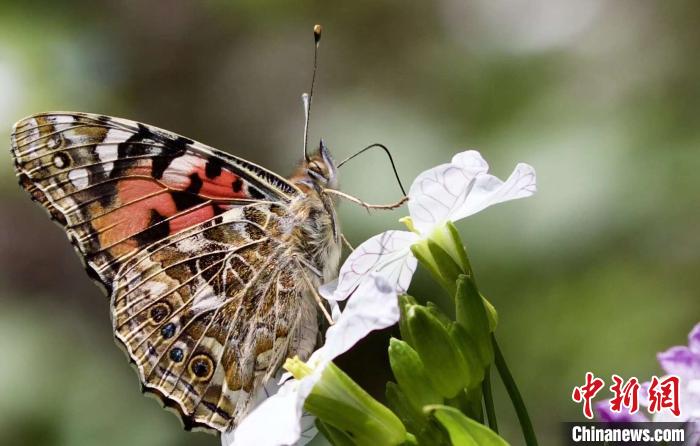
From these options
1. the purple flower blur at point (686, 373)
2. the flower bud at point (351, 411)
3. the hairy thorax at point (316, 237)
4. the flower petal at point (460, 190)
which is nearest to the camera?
the purple flower blur at point (686, 373)

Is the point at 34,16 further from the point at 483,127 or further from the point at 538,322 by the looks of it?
the point at 538,322

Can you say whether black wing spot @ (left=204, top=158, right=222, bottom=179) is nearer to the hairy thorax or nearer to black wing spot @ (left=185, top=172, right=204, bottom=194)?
black wing spot @ (left=185, top=172, right=204, bottom=194)

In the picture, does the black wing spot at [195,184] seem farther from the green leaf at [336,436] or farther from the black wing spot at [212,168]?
the green leaf at [336,436]

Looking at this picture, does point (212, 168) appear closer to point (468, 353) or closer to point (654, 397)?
point (468, 353)

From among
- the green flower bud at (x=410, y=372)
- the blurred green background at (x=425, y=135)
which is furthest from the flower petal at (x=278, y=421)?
the blurred green background at (x=425, y=135)

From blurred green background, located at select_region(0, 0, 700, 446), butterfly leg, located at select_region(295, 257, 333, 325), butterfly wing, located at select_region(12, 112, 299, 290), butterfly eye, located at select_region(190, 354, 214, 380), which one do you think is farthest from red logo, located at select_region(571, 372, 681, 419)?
blurred green background, located at select_region(0, 0, 700, 446)

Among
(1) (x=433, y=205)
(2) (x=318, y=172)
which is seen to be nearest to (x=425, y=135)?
(2) (x=318, y=172)
